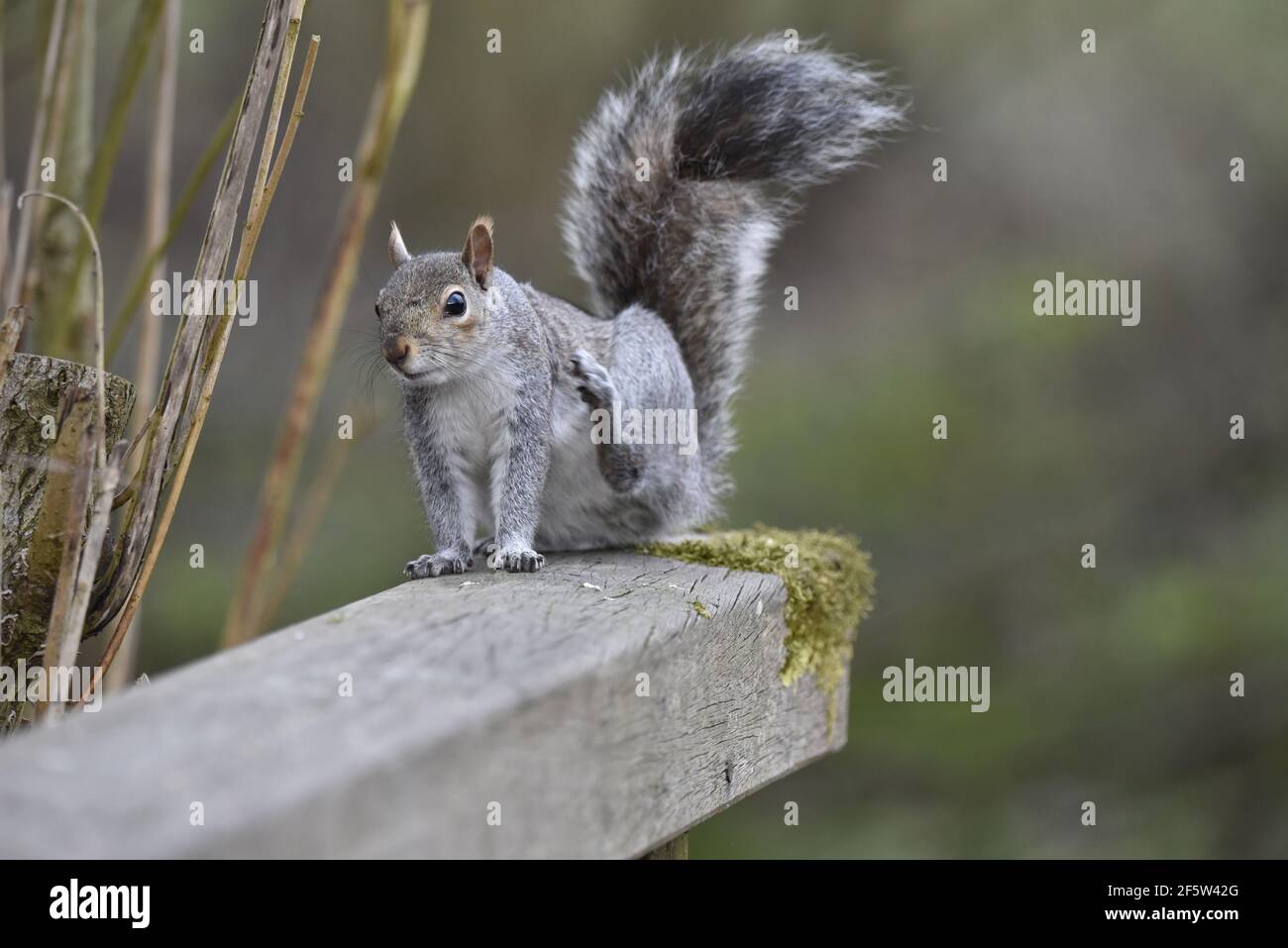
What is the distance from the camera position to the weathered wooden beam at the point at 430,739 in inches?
27.7

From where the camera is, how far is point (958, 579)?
4035 millimetres

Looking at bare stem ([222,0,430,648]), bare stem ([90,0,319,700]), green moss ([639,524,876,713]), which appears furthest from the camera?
green moss ([639,524,876,713])

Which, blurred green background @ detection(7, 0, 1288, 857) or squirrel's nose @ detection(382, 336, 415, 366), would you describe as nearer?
squirrel's nose @ detection(382, 336, 415, 366)

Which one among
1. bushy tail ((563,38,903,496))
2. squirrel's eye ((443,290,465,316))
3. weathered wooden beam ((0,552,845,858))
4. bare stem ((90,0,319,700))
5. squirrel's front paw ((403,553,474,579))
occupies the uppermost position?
bushy tail ((563,38,903,496))

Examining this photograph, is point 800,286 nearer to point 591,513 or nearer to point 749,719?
point 591,513

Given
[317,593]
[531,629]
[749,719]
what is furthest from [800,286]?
[531,629]

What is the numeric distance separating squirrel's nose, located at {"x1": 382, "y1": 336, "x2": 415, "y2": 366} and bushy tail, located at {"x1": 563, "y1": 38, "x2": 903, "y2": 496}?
1.84ft

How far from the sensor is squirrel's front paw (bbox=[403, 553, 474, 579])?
1.84 meters

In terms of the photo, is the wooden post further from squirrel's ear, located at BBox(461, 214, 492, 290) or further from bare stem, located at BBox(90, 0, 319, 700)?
squirrel's ear, located at BBox(461, 214, 492, 290)

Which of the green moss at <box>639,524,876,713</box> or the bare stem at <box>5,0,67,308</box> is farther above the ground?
the bare stem at <box>5,0,67,308</box>

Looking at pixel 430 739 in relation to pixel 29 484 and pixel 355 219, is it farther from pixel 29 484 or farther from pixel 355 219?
pixel 29 484

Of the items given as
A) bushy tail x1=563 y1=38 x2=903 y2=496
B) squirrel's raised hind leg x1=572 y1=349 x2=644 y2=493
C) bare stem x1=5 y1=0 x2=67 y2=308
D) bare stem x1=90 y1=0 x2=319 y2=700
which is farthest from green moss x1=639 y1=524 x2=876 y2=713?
bare stem x1=5 y1=0 x2=67 y2=308

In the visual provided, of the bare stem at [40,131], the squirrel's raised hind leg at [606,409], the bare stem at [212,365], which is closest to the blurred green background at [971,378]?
the squirrel's raised hind leg at [606,409]

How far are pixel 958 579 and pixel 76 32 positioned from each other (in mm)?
3144
